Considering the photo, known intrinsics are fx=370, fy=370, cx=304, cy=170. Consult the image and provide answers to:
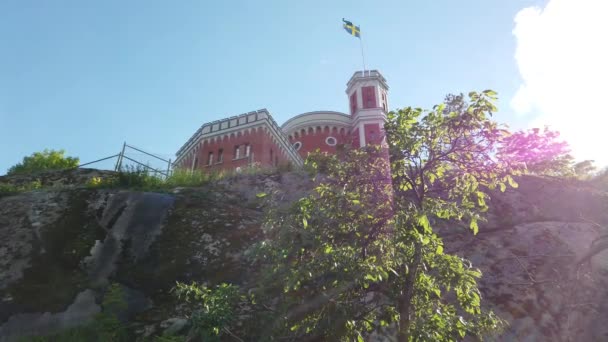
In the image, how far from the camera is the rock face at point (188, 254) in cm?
655

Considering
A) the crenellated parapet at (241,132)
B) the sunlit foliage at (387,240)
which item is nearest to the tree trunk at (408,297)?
the sunlit foliage at (387,240)

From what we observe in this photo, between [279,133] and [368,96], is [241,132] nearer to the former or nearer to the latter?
[279,133]

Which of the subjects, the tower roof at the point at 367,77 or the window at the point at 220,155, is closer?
the window at the point at 220,155

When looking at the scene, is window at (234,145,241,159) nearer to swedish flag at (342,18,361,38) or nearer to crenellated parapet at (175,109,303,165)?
crenellated parapet at (175,109,303,165)

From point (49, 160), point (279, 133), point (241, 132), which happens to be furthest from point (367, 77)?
point (49, 160)

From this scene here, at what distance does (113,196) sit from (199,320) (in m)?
7.45

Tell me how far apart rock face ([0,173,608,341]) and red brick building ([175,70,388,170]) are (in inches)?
568

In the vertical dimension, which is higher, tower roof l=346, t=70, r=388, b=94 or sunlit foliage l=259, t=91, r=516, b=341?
tower roof l=346, t=70, r=388, b=94

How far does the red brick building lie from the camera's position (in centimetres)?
3228

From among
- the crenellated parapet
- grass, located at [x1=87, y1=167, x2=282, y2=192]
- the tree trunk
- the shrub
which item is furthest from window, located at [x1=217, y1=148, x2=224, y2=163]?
the tree trunk

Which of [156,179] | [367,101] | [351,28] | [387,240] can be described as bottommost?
[387,240]

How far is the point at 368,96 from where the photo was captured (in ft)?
139

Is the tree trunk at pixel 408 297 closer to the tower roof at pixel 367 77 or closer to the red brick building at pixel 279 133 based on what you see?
the red brick building at pixel 279 133

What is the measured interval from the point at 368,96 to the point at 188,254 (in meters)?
37.1
